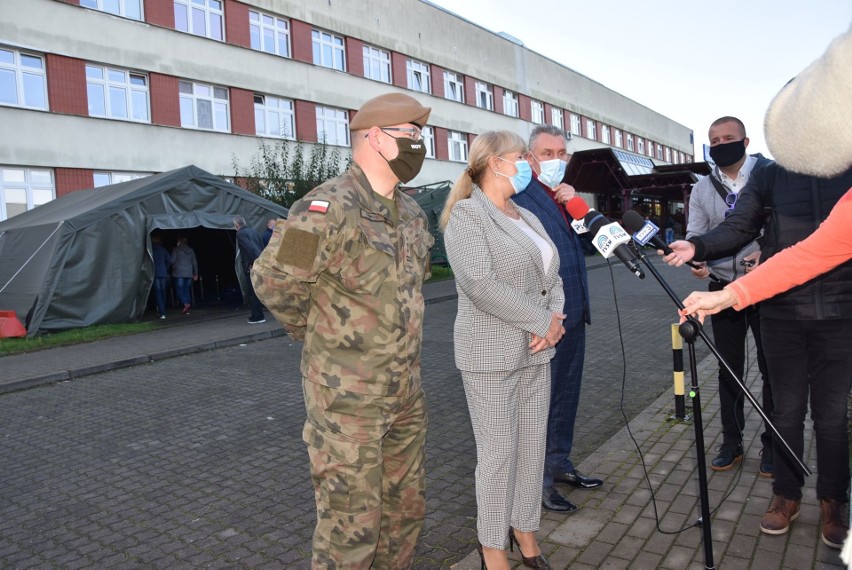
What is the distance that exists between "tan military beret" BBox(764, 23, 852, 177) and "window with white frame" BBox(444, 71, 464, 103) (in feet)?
111

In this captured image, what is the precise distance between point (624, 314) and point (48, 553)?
1055 centimetres

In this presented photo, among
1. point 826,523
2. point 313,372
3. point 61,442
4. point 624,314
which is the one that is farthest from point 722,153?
point 624,314

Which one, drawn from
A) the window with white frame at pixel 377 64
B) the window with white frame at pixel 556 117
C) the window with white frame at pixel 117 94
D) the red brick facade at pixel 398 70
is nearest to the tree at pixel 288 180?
the window with white frame at pixel 117 94

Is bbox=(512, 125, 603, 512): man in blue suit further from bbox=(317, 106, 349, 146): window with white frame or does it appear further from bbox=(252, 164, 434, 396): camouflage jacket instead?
bbox=(317, 106, 349, 146): window with white frame

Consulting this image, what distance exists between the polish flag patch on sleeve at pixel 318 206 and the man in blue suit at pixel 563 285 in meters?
1.68

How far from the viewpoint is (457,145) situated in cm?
3503

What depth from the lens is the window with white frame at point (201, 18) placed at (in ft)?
72.2

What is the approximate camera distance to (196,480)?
477 cm

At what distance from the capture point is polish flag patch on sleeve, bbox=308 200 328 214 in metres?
2.31

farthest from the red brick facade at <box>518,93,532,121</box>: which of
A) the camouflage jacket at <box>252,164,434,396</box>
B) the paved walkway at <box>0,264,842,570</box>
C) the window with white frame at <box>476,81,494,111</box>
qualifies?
the camouflage jacket at <box>252,164,434,396</box>

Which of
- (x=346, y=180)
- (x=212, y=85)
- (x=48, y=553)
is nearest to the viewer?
(x=346, y=180)

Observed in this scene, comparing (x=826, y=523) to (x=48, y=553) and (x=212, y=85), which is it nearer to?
(x=48, y=553)

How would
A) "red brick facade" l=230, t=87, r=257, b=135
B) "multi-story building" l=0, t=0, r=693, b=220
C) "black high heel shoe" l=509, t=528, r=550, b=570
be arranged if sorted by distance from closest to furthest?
"black high heel shoe" l=509, t=528, r=550, b=570
"multi-story building" l=0, t=0, r=693, b=220
"red brick facade" l=230, t=87, r=257, b=135

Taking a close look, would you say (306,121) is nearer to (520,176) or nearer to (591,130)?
(520,176)
